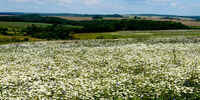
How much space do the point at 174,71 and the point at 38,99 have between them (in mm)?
5774

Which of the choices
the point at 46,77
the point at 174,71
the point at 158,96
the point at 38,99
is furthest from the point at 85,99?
the point at 174,71

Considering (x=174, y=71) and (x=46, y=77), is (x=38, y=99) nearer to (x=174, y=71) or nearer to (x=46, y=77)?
(x=46, y=77)

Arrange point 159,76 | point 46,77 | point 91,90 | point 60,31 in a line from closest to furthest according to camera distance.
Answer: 1. point 91,90
2. point 159,76
3. point 46,77
4. point 60,31

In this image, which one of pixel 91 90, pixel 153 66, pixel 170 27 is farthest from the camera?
pixel 170 27

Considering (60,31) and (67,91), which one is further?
(60,31)

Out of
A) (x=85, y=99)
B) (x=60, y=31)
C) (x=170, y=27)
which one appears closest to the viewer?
(x=85, y=99)

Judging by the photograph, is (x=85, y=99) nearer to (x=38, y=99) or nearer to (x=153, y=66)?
(x=38, y=99)

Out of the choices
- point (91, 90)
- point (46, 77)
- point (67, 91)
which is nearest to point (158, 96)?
point (91, 90)

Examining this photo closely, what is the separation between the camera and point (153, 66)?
1103 centimetres

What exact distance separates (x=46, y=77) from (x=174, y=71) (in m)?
5.69

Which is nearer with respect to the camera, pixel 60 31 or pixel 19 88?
pixel 19 88

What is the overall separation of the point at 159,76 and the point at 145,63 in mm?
2959

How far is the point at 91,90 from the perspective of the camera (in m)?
7.34

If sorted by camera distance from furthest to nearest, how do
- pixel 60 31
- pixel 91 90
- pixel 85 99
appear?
1. pixel 60 31
2. pixel 91 90
3. pixel 85 99
